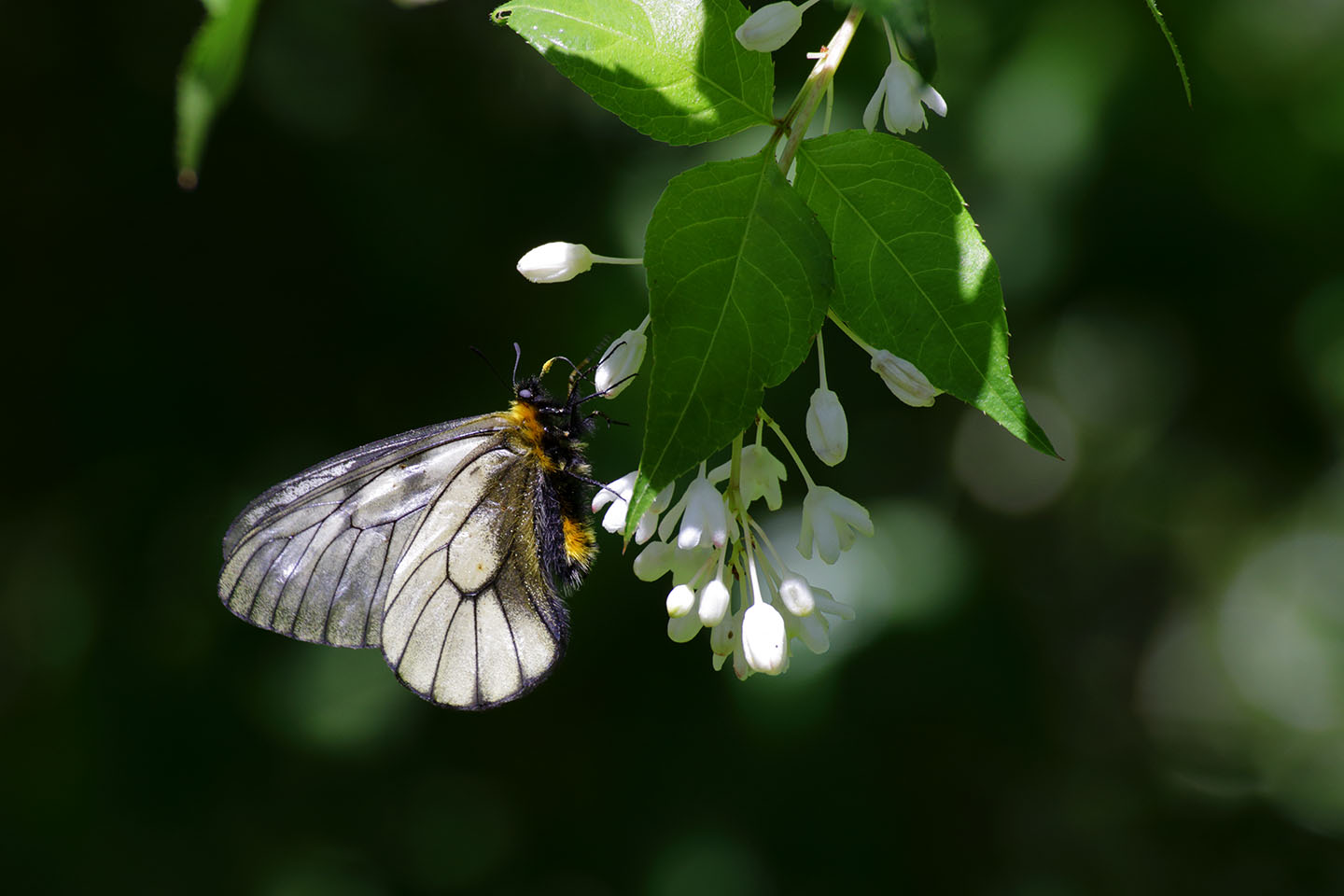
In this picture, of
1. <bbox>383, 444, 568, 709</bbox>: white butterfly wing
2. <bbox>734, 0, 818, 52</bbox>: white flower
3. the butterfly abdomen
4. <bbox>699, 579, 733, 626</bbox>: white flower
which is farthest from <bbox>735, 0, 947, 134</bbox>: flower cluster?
<bbox>383, 444, 568, 709</bbox>: white butterfly wing

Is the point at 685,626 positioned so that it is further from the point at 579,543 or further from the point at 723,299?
the point at 723,299

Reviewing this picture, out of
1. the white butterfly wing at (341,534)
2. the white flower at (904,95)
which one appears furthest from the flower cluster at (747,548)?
the white butterfly wing at (341,534)

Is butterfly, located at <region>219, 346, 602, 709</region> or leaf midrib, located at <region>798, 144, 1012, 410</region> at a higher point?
leaf midrib, located at <region>798, 144, 1012, 410</region>

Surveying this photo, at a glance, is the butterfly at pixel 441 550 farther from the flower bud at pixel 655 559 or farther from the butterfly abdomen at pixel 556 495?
the flower bud at pixel 655 559

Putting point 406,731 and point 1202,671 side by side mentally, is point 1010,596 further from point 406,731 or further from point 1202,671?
point 406,731

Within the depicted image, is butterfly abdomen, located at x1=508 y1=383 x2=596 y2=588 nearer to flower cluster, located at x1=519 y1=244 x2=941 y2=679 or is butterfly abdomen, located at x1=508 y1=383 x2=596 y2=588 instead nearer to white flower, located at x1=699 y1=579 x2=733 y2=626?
flower cluster, located at x1=519 y1=244 x2=941 y2=679

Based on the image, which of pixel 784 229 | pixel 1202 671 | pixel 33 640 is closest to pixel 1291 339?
pixel 1202 671
